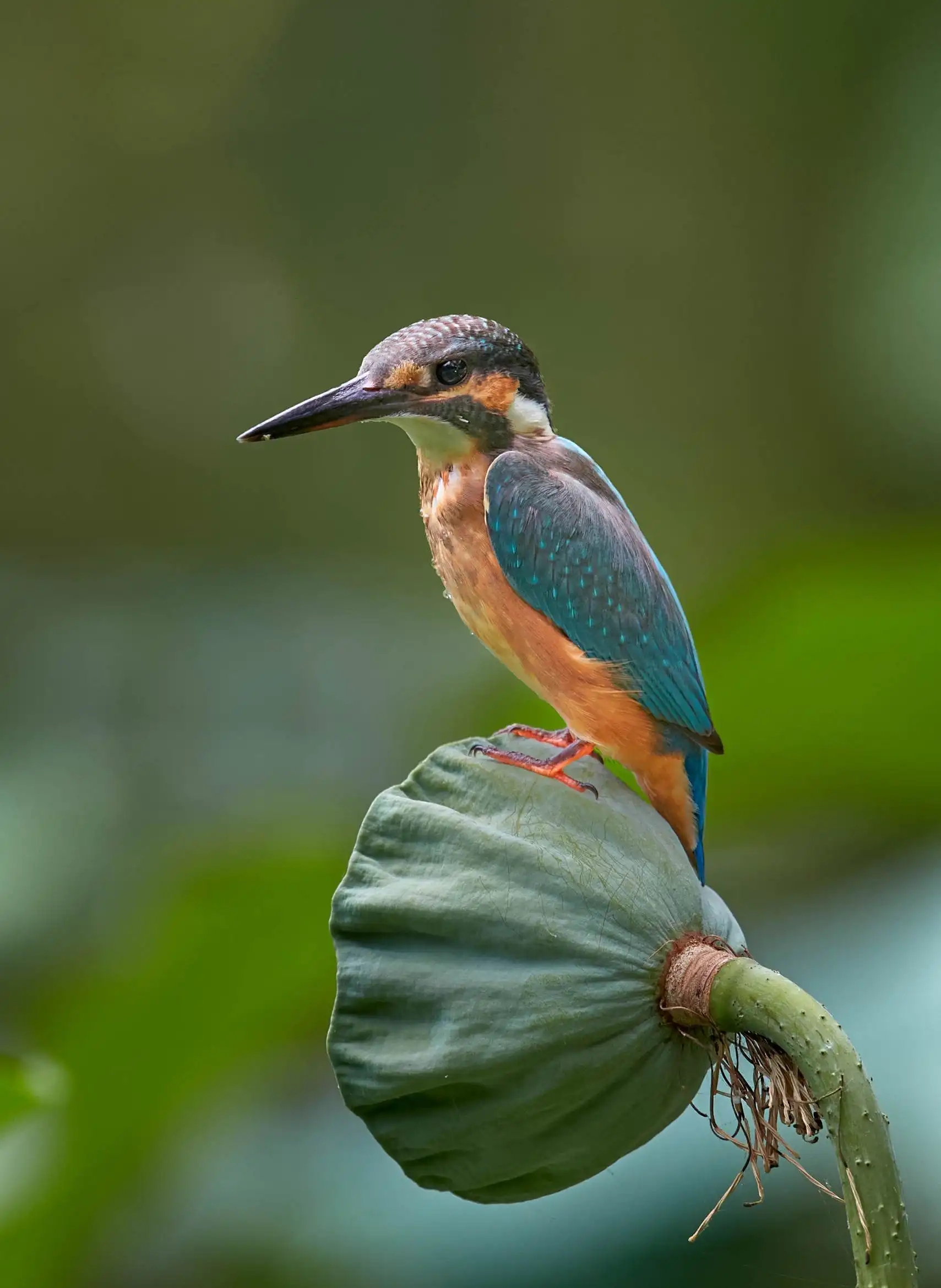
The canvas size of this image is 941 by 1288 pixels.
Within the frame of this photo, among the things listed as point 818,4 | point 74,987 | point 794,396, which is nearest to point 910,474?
point 794,396

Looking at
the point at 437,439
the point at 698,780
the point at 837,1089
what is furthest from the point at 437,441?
the point at 837,1089

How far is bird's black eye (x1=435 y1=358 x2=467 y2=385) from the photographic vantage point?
0.74 m

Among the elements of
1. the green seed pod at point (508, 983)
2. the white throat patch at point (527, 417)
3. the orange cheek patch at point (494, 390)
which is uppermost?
the orange cheek patch at point (494, 390)

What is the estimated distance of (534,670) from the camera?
31.6 inches

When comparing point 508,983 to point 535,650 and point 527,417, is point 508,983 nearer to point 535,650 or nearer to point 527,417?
point 535,650

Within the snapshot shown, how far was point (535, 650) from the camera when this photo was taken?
2.62 feet

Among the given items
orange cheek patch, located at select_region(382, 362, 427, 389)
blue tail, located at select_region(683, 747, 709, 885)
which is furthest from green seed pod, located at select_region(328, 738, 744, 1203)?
orange cheek patch, located at select_region(382, 362, 427, 389)

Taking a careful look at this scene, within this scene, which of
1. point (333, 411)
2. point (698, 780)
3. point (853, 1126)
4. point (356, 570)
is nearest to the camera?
point (853, 1126)

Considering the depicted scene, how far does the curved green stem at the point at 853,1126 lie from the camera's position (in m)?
0.51

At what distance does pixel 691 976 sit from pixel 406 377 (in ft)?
1.13

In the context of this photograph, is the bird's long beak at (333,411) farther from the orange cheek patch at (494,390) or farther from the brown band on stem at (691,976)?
the brown band on stem at (691,976)

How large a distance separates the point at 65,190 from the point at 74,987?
1.52 metres

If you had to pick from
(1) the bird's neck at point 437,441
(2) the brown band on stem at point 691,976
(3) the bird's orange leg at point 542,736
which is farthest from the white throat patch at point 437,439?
(2) the brown band on stem at point 691,976

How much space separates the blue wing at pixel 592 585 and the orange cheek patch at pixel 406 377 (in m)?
0.08
